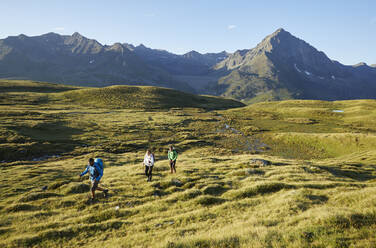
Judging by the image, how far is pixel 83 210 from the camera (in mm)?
14234

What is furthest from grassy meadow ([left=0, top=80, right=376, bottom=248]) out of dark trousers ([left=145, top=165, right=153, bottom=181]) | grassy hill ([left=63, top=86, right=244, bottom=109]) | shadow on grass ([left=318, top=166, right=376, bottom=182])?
grassy hill ([left=63, top=86, right=244, bottom=109])

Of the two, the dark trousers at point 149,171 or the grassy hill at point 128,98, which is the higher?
the grassy hill at point 128,98

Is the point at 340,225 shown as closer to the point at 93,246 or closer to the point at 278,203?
the point at 278,203

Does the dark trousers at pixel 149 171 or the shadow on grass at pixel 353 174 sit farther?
the shadow on grass at pixel 353 174

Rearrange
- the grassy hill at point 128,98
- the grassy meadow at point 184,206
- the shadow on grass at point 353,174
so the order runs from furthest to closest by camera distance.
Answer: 1. the grassy hill at point 128,98
2. the shadow on grass at point 353,174
3. the grassy meadow at point 184,206

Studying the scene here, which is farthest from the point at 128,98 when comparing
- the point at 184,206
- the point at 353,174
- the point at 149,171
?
the point at 184,206

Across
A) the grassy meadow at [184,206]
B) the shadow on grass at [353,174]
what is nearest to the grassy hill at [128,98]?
the grassy meadow at [184,206]

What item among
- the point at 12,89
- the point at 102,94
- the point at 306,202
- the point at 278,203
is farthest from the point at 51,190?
the point at 12,89

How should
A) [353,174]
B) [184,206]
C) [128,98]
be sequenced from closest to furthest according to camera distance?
1. [184,206]
2. [353,174]
3. [128,98]

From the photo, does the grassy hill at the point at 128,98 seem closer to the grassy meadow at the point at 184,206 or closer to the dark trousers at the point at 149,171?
the grassy meadow at the point at 184,206

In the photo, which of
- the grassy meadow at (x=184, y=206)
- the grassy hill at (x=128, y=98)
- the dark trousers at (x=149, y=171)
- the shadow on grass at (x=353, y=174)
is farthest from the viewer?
the grassy hill at (x=128, y=98)

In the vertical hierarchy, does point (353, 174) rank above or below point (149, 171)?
below

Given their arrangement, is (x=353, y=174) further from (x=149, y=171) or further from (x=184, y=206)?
(x=149, y=171)

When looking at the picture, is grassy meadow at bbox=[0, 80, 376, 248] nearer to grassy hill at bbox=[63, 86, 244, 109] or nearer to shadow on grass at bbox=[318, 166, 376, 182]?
shadow on grass at bbox=[318, 166, 376, 182]
